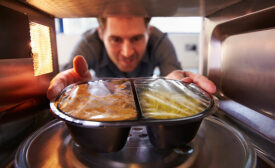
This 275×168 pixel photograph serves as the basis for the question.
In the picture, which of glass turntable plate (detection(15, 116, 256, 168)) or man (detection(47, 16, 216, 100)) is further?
man (detection(47, 16, 216, 100))

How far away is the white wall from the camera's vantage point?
3.69 m

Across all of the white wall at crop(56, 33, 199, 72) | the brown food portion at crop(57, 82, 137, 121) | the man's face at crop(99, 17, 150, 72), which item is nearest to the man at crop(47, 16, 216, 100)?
the man's face at crop(99, 17, 150, 72)

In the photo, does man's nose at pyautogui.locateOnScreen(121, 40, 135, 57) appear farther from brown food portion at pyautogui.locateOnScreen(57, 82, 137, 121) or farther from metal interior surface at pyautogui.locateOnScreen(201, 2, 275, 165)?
brown food portion at pyautogui.locateOnScreen(57, 82, 137, 121)

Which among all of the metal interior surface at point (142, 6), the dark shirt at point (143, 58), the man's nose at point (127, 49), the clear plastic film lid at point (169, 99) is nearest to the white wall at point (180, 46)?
the dark shirt at point (143, 58)

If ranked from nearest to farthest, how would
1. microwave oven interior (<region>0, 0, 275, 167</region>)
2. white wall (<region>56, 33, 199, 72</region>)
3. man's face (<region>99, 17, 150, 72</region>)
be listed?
microwave oven interior (<region>0, 0, 275, 167</region>), man's face (<region>99, 17, 150, 72</region>), white wall (<region>56, 33, 199, 72</region>)

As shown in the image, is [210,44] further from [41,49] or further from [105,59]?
[105,59]

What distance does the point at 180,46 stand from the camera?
3932 mm

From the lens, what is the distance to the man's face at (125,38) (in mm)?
1174

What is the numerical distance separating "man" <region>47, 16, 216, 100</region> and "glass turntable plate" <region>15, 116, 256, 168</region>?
0.14m

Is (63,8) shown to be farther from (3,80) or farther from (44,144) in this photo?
(44,144)

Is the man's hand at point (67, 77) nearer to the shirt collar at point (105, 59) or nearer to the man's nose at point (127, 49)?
the man's nose at point (127, 49)

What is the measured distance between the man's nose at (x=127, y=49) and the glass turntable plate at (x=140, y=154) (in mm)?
791

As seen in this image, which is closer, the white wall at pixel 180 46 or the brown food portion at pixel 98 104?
the brown food portion at pixel 98 104

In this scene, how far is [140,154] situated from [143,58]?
53.4 inches
